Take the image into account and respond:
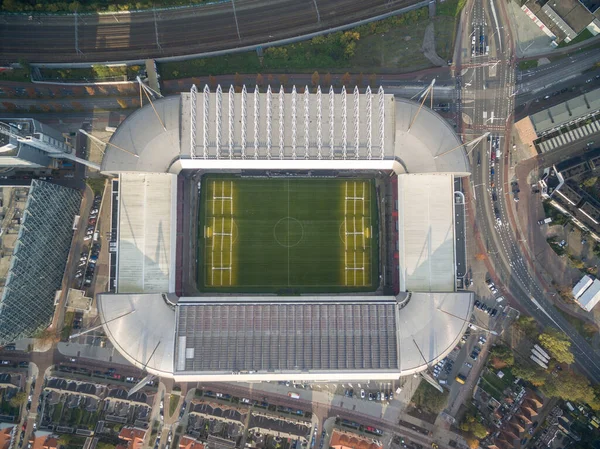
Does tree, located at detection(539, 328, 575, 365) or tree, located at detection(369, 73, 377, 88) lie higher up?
tree, located at detection(369, 73, 377, 88)

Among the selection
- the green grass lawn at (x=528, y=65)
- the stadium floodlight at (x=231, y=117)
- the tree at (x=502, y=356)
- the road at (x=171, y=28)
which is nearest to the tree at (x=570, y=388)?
the tree at (x=502, y=356)

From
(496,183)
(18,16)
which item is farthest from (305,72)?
(18,16)

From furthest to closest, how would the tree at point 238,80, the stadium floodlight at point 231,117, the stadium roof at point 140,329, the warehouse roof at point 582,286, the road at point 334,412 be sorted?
the tree at point 238,80 → the road at point 334,412 → the warehouse roof at point 582,286 → the stadium floodlight at point 231,117 → the stadium roof at point 140,329

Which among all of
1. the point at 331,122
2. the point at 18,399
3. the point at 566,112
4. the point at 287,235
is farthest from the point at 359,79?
the point at 18,399

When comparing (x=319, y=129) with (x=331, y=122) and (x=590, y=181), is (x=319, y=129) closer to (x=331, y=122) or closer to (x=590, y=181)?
(x=331, y=122)

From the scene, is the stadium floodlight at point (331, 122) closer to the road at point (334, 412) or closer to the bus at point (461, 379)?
the road at point (334, 412)

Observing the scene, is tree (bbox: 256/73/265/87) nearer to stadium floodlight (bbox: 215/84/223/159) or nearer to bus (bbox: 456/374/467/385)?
stadium floodlight (bbox: 215/84/223/159)

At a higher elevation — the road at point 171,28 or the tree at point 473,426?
the road at point 171,28

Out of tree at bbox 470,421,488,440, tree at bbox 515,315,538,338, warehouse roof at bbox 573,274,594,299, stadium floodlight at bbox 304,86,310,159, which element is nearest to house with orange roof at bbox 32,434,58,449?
stadium floodlight at bbox 304,86,310,159
